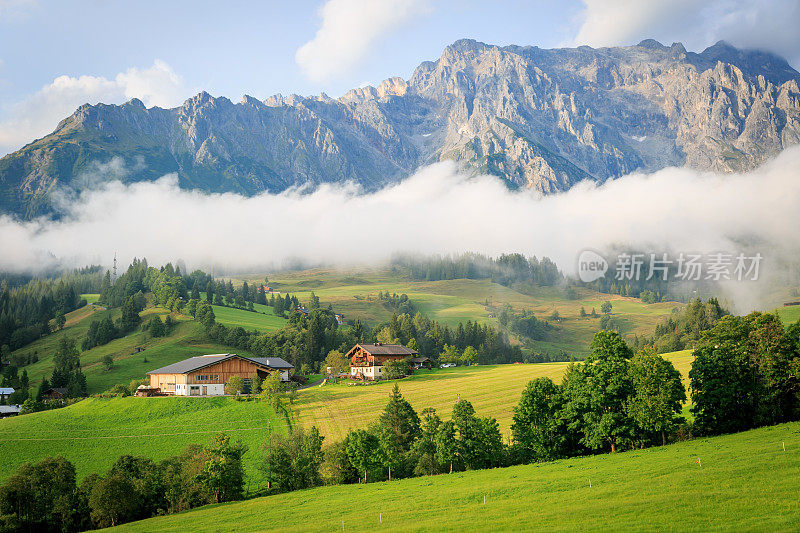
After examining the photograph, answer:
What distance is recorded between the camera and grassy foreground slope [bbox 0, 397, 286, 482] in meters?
74.8

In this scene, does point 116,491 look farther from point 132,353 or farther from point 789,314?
point 789,314

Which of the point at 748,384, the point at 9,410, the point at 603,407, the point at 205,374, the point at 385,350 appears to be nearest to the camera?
the point at 748,384

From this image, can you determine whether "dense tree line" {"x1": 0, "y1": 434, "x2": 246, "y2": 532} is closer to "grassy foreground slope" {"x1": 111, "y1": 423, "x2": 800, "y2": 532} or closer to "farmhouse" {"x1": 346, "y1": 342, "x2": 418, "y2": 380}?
"grassy foreground slope" {"x1": 111, "y1": 423, "x2": 800, "y2": 532}

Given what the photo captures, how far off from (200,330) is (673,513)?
155 metres

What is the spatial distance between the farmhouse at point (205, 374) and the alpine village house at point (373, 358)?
2396 cm

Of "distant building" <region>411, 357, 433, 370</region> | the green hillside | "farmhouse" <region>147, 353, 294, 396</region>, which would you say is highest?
the green hillside

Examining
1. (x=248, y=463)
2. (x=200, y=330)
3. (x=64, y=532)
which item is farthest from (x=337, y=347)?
(x=64, y=532)

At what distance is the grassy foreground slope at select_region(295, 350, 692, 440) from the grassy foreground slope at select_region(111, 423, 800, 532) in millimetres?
25564

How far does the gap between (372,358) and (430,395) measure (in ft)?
105

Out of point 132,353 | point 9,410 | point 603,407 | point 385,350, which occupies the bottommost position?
point 9,410

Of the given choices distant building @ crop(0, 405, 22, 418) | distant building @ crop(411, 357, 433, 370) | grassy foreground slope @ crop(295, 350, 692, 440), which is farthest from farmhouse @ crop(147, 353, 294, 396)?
distant building @ crop(411, 357, 433, 370)


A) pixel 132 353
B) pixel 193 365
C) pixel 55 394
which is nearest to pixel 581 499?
pixel 193 365

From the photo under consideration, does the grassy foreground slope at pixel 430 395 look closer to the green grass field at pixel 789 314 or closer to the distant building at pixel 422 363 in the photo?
the distant building at pixel 422 363

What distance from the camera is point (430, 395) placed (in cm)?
10306
